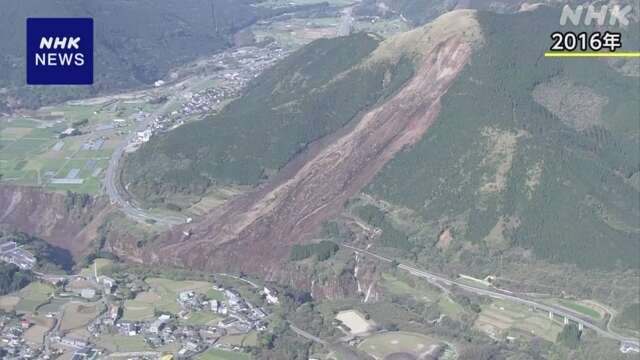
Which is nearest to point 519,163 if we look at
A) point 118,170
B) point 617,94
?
point 617,94

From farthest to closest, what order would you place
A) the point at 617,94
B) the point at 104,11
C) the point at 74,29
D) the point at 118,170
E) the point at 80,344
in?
the point at 104,11
the point at 118,170
the point at 617,94
the point at 74,29
the point at 80,344

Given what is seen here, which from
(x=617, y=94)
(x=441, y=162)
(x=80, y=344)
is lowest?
(x=80, y=344)

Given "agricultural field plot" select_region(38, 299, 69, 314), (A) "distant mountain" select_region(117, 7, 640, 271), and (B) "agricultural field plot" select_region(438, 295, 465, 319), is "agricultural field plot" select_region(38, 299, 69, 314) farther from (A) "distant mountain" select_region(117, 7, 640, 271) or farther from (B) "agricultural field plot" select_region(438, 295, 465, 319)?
(B) "agricultural field plot" select_region(438, 295, 465, 319)

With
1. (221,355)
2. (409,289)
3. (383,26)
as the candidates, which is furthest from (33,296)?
(383,26)

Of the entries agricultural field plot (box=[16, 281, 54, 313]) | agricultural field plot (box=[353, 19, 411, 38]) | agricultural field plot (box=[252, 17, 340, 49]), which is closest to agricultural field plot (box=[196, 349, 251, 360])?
agricultural field plot (box=[16, 281, 54, 313])

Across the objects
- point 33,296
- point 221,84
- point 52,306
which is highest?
point 221,84

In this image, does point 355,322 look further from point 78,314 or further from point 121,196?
point 121,196

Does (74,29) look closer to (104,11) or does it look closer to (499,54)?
(499,54)
